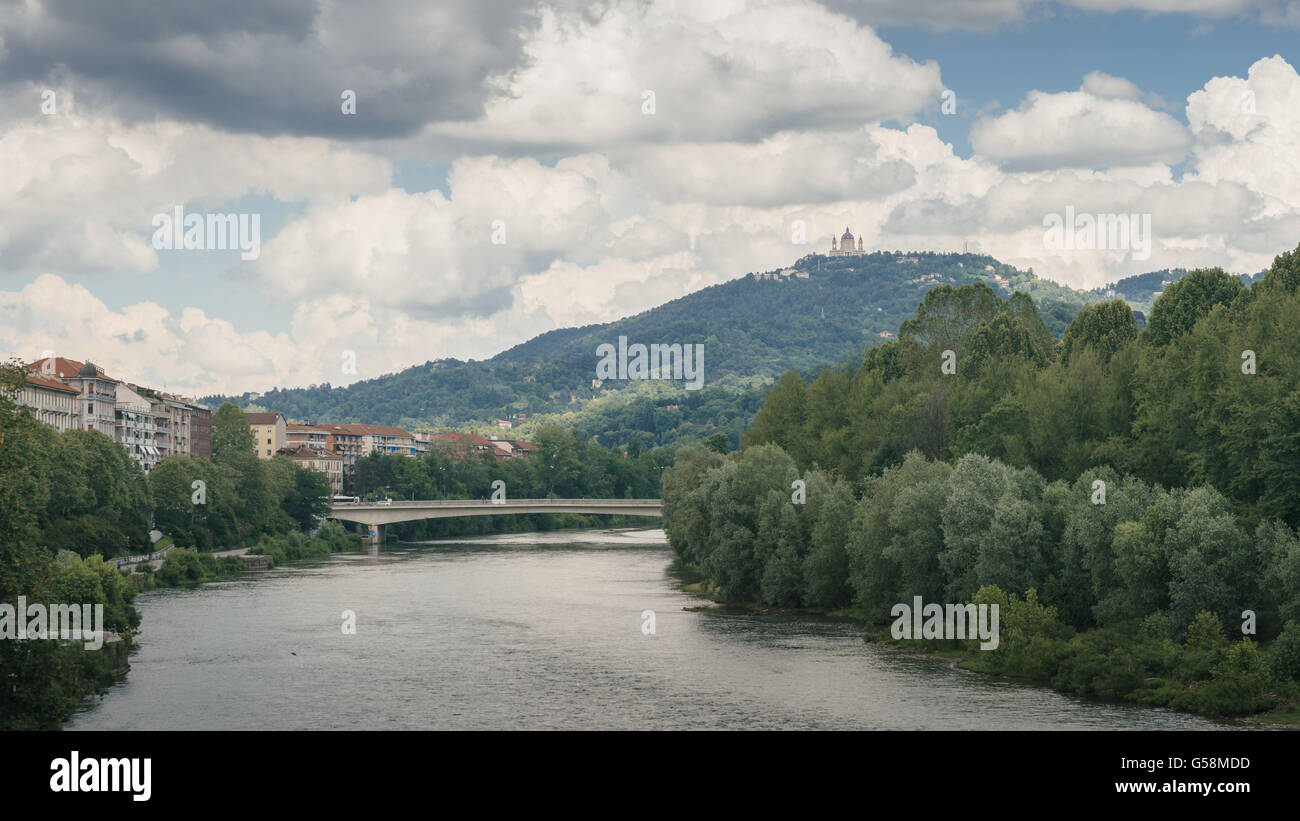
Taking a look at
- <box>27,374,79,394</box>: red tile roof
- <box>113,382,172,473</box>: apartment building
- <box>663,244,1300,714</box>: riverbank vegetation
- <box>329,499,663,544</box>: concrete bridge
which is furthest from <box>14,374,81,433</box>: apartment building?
<box>663,244,1300,714</box>: riverbank vegetation

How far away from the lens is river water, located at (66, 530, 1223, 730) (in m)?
40.7

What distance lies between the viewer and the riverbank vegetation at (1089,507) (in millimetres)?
44312

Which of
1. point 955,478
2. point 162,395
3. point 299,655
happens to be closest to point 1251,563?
point 955,478

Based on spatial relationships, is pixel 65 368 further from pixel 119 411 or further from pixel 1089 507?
pixel 1089 507

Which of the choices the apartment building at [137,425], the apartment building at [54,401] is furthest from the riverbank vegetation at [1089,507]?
the apartment building at [137,425]

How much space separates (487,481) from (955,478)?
461ft

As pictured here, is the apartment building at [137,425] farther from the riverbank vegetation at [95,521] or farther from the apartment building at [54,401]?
the riverbank vegetation at [95,521]

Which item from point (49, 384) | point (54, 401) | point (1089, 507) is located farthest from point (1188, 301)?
point (54, 401)

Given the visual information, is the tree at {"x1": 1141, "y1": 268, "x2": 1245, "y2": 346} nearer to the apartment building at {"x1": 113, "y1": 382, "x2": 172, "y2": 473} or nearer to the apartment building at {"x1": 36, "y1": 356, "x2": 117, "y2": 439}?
the apartment building at {"x1": 36, "y1": 356, "x2": 117, "y2": 439}

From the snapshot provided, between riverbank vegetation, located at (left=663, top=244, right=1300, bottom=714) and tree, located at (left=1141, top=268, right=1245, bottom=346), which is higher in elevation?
tree, located at (left=1141, top=268, right=1245, bottom=346)

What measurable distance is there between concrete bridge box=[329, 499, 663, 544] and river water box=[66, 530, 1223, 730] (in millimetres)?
51778

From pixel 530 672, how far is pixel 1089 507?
22.9 metres

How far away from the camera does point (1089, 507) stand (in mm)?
51719

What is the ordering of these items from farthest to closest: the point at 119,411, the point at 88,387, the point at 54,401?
the point at 119,411
the point at 88,387
the point at 54,401
